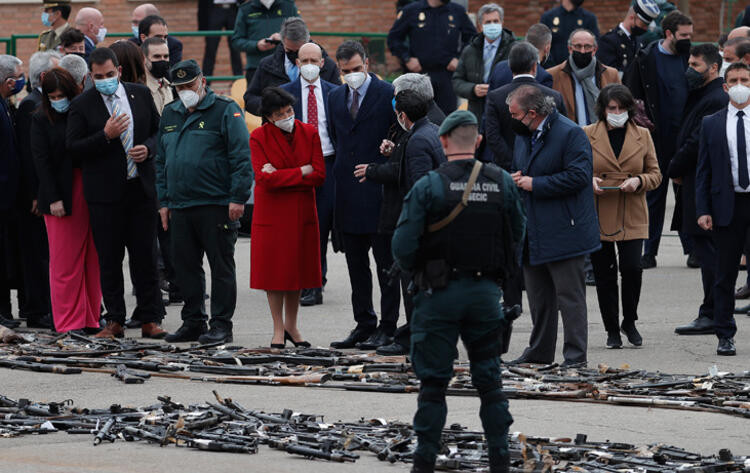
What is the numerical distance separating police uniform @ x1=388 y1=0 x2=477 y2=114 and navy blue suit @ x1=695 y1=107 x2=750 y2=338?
23.3 feet

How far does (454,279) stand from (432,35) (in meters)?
11.0

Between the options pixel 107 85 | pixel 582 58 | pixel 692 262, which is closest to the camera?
pixel 107 85

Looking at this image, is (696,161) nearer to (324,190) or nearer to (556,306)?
(556,306)

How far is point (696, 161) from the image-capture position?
39.4 feet

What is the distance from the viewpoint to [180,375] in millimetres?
9852

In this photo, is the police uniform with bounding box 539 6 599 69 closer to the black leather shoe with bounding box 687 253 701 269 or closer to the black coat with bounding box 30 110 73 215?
the black leather shoe with bounding box 687 253 701 269

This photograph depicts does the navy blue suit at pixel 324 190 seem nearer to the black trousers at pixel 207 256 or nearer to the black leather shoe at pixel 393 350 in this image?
the black trousers at pixel 207 256

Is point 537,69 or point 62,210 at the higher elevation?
point 537,69

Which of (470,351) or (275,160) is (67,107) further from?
(470,351)

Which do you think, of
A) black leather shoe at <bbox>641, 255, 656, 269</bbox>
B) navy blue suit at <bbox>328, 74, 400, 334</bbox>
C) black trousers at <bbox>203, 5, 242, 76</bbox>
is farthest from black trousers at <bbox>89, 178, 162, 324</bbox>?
black trousers at <bbox>203, 5, 242, 76</bbox>

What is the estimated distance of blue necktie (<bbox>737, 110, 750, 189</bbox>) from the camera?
10531mm

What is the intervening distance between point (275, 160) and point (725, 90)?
379cm

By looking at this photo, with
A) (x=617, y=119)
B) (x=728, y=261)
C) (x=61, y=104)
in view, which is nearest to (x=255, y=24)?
(x=61, y=104)

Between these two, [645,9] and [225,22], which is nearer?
[645,9]
